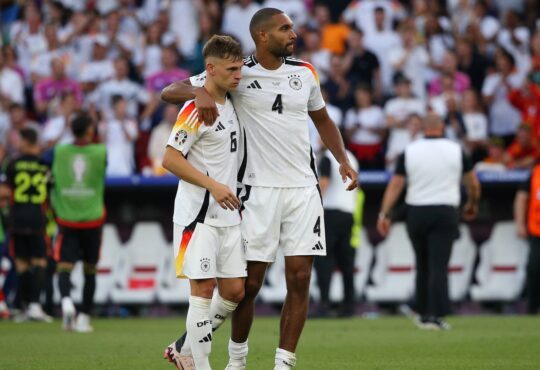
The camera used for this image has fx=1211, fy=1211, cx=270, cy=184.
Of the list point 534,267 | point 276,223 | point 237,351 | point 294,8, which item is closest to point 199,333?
point 237,351

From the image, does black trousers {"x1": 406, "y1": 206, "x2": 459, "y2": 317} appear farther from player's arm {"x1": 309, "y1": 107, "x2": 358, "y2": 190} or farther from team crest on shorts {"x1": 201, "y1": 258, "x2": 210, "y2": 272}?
team crest on shorts {"x1": 201, "y1": 258, "x2": 210, "y2": 272}

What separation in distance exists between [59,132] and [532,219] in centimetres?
Result: 776

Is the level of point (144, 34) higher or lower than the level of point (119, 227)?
higher

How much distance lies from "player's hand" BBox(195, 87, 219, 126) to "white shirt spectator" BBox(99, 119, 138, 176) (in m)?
10.9

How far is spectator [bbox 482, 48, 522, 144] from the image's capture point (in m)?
20.0

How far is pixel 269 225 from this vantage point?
8.55m

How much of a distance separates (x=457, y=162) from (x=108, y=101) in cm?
802

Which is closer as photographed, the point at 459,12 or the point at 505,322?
the point at 505,322

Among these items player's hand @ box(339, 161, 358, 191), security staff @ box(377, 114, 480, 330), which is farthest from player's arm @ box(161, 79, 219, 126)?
security staff @ box(377, 114, 480, 330)

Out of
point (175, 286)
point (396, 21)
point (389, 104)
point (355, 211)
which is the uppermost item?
point (396, 21)

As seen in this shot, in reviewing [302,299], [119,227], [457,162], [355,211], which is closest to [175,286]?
[119,227]

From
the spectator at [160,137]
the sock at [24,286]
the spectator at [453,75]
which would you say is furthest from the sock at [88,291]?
the spectator at [453,75]

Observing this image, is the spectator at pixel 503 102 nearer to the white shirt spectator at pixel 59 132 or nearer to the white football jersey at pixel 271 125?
the white shirt spectator at pixel 59 132

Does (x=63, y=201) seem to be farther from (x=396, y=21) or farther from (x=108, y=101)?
(x=396, y=21)
